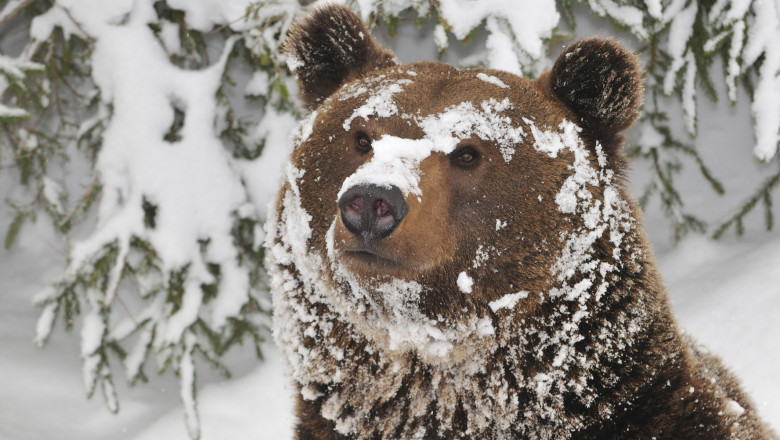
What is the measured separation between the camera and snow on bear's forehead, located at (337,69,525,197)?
202 centimetres

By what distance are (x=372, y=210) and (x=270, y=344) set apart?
395 cm

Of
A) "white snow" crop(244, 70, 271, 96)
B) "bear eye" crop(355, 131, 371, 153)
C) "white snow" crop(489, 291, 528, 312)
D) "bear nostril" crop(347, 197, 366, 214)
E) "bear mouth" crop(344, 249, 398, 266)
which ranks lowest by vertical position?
"white snow" crop(244, 70, 271, 96)

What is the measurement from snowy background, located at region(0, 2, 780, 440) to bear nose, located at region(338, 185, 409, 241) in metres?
2.65

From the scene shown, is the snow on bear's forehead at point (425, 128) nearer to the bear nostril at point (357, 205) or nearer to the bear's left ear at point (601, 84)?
the bear nostril at point (357, 205)

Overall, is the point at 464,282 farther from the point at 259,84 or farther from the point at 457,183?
the point at 259,84

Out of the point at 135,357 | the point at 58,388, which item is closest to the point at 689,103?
the point at 135,357

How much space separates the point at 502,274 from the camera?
7.00 ft

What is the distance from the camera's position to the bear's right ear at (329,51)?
2522 millimetres

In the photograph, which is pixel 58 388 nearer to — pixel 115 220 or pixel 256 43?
pixel 115 220

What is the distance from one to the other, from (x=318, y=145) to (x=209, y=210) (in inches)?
87.6

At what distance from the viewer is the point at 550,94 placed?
2342mm

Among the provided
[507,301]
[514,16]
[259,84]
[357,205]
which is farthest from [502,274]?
[259,84]

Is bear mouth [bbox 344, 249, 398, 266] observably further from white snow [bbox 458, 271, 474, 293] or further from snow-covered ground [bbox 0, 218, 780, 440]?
snow-covered ground [bbox 0, 218, 780, 440]

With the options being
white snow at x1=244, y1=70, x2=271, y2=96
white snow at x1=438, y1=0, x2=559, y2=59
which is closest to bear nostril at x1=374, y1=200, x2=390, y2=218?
white snow at x1=438, y1=0, x2=559, y2=59
